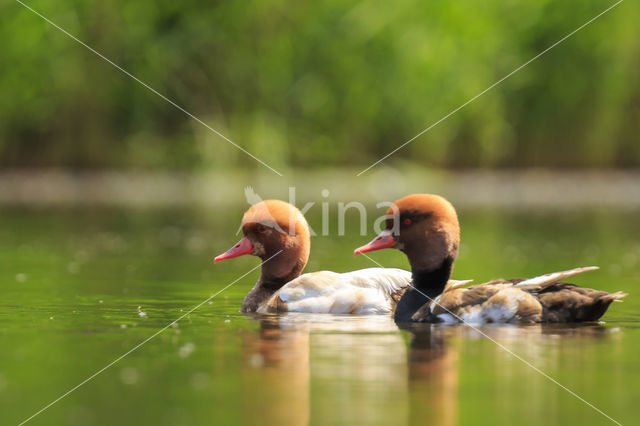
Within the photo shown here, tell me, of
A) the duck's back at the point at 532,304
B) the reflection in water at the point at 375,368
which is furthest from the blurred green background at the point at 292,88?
the reflection in water at the point at 375,368

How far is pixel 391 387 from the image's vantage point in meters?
5.55

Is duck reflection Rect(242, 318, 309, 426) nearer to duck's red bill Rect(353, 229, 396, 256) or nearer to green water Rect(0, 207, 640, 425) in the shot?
green water Rect(0, 207, 640, 425)

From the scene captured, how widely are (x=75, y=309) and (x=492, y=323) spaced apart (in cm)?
301

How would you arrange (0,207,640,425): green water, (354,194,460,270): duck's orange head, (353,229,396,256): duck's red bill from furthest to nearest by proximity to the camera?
(353,229,396,256): duck's red bill < (354,194,460,270): duck's orange head < (0,207,640,425): green water

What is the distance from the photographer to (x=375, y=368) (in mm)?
6023

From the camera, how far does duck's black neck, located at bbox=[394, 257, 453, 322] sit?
796 cm

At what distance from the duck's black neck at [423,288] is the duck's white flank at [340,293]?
281 millimetres

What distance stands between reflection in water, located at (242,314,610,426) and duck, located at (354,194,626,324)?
0.16 meters

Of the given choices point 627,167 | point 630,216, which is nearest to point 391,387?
point 630,216

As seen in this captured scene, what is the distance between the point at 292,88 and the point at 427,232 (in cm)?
1871

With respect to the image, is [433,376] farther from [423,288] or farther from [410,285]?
[410,285]

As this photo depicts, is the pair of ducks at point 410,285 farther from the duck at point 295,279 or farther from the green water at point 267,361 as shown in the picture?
the green water at point 267,361

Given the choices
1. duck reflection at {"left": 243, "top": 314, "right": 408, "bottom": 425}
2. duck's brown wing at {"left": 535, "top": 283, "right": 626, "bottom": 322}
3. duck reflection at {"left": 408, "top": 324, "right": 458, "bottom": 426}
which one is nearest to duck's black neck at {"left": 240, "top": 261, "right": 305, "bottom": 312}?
duck reflection at {"left": 243, "top": 314, "right": 408, "bottom": 425}

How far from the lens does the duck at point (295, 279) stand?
27.2 ft
